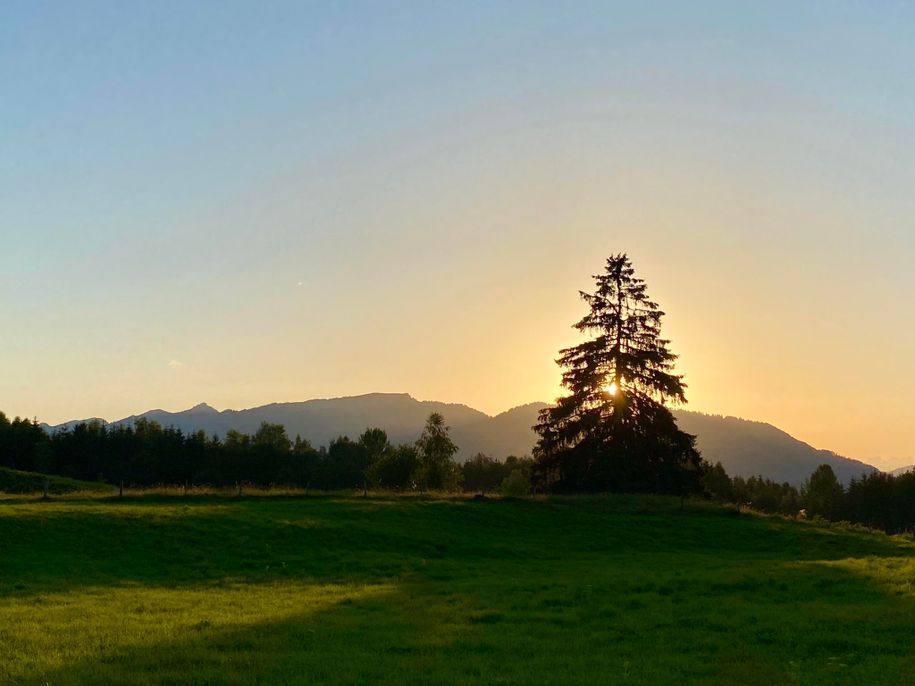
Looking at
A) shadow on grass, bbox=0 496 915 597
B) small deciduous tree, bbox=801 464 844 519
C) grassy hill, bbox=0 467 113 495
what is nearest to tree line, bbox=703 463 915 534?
small deciduous tree, bbox=801 464 844 519

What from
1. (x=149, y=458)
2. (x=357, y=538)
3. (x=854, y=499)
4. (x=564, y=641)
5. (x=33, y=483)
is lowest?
(x=854, y=499)

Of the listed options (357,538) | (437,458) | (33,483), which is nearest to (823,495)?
(437,458)

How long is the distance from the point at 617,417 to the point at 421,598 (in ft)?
143

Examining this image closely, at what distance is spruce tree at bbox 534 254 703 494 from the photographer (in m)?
64.1

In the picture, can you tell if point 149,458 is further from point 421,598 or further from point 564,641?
point 564,641

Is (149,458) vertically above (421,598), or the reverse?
(149,458)

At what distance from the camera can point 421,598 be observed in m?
23.8

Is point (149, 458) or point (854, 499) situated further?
point (854, 499)

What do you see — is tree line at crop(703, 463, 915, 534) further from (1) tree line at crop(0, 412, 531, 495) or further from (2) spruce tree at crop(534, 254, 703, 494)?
(2) spruce tree at crop(534, 254, 703, 494)

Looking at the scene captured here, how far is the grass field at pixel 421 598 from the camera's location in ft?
46.4

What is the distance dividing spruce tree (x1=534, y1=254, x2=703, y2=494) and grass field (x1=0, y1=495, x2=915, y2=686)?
52.5 ft

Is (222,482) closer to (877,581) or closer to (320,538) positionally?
(320,538)

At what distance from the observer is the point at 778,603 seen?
21156mm

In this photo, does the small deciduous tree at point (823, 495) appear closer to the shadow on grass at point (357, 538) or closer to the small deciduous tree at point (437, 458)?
the small deciduous tree at point (437, 458)
